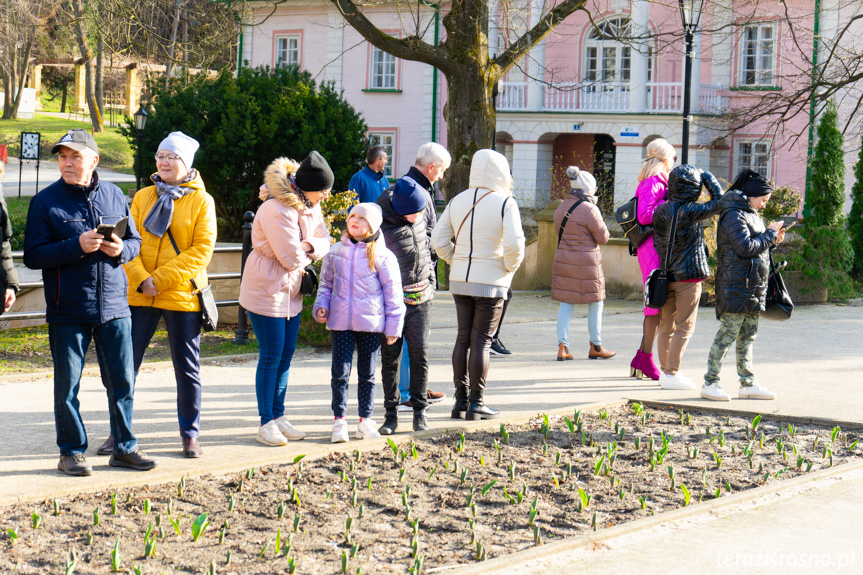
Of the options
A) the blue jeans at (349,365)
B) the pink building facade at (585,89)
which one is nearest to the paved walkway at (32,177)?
the pink building facade at (585,89)

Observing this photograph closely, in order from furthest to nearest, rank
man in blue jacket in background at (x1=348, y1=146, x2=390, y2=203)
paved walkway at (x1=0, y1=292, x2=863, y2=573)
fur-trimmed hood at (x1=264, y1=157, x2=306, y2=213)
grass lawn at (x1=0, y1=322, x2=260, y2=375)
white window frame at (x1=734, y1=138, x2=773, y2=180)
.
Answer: white window frame at (x1=734, y1=138, x2=773, y2=180) < man in blue jacket in background at (x1=348, y1=146, x2=390, y2=203) < grass lawn at (x1=0, y1=322, x2=260, y2=375) < fur-trimmed hood at (x1=264, y1=157, x2=306, y2=213) < paved walkway at (x1=0, y1=292, x2=863, y2=573)

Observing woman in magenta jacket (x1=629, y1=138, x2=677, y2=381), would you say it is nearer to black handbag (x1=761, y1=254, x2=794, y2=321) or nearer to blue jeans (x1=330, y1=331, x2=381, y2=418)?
black handbag (x1=761, y1=254, x2=794, y2=321)

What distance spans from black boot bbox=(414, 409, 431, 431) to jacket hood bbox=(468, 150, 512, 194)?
161cm

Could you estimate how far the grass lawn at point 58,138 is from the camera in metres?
42.2

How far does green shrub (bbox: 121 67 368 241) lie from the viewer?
757 inches

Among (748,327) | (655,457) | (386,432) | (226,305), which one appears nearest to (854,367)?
(748,327)

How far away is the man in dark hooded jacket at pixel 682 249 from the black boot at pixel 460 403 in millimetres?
2218

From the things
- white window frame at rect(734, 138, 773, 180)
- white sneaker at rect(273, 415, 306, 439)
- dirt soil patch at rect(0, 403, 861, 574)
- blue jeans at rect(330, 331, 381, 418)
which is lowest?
dirt soil patch at rect(0, 403, 861, 574)

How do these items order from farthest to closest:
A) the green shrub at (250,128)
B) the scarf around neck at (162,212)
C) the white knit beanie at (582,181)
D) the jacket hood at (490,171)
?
the green shrub at (250,128) < the white knit beanie at (582,181) < the jacket hood at (490,171) < the scarf around neck at (162,212)

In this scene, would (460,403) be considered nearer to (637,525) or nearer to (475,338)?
(475,338)

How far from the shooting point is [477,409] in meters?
6.99

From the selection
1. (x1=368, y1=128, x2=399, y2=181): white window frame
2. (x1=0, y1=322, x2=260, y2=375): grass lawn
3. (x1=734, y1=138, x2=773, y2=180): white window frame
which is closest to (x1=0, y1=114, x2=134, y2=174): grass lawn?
(x1=368, y1=128, x2=399, y2=181): white window frame

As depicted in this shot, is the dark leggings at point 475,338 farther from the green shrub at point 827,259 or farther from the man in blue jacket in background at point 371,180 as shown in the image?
the green shrub at point 827,259

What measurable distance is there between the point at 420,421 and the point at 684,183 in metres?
3.09
